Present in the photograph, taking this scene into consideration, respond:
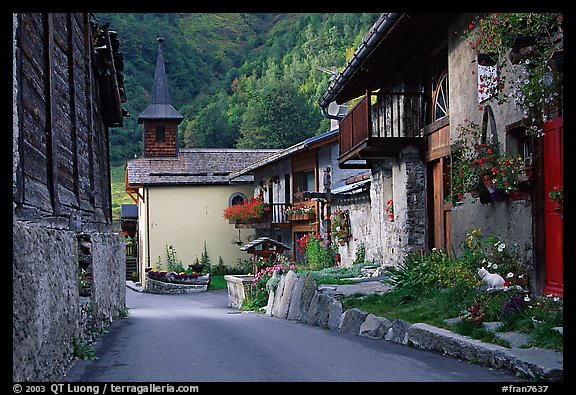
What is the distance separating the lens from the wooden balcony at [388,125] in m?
15.7

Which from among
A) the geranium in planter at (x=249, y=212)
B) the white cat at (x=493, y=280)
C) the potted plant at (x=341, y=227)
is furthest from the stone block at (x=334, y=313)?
the geranium in planter at (x=249, y=212)

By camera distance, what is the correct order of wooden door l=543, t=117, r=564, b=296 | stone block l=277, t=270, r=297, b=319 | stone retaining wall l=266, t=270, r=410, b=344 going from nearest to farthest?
wooden door l=543, t=117, r=564, b=296, stone retaining wall l=266, t=270, r=410, b=344, stone block l=277, t=270, r=297, b=319

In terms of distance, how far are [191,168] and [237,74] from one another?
39.0 meters

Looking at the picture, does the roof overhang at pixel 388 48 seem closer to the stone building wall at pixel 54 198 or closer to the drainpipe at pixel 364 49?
the drainpipe at pixel 364 49

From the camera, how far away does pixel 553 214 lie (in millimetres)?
9469

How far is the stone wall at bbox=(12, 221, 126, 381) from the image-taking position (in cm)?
A: 582

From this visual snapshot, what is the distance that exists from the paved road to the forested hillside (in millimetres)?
48968

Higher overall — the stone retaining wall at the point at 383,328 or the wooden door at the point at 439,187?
the wooden door at the point at 439,187

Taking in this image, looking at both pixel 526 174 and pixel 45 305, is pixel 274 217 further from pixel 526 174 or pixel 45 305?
pixel 45 305

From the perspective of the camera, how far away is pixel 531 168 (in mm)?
9859

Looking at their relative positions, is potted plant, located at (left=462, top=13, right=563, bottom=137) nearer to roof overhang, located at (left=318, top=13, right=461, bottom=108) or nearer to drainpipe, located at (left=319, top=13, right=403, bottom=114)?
drainpipe, located at (left=319, top=13, right=403, bottom=114)

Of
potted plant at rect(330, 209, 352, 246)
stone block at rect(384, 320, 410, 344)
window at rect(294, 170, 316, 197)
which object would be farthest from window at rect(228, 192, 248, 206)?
stone block at rect(384, 320, 410, 344)

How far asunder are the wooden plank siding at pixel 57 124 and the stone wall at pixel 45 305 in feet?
1.29
